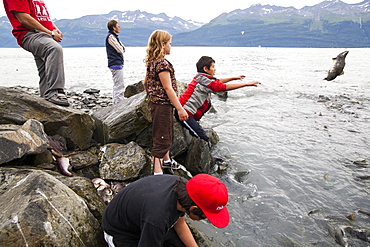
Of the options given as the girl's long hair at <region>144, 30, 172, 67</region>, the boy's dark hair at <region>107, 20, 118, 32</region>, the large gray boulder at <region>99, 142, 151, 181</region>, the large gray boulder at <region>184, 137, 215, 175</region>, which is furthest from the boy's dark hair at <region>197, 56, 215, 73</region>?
the boy's dark hair at <region>107, 20, 118, 32</region>

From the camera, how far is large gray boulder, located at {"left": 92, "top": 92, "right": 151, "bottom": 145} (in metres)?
6.22

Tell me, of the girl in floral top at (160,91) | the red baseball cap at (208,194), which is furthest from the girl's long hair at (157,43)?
the red baseball cap at (208,194)

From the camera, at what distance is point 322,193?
6.20 meters

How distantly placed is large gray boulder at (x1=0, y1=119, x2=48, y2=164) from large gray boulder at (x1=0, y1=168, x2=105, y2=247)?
561mm

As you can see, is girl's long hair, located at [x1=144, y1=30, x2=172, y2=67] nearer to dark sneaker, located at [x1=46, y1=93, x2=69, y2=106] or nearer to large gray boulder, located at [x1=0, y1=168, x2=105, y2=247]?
dark sneaker, located at [x1=46, y1=93, x2=69, y2=106]

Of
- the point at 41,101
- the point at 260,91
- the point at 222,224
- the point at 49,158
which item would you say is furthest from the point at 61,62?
the point at 260,91

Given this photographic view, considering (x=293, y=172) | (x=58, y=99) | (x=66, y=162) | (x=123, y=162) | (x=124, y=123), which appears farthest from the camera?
(x=293, y=172)

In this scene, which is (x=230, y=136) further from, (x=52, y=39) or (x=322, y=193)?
(x=52, y=39)

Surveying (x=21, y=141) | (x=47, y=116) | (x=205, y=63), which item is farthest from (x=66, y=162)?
(x=205, y=63)

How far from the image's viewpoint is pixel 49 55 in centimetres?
579

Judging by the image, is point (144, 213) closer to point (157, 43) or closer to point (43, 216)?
point (43, 216)

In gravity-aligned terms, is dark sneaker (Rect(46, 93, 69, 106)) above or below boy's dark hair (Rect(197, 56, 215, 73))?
below

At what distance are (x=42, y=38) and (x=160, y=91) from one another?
3.07m

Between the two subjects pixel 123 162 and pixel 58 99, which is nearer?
pixel 123 162
